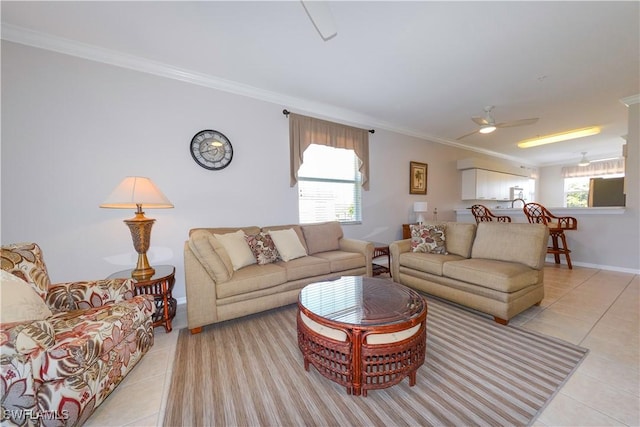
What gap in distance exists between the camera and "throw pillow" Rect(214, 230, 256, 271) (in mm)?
2432

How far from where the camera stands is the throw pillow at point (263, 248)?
8.71 ft

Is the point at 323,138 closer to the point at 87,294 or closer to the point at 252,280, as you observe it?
the point at 252,280

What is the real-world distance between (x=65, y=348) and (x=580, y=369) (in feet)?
9.48

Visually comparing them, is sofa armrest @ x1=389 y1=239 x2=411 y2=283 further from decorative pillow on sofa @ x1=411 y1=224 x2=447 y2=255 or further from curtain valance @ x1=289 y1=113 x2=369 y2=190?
curtain valance @ x1=289 y1=113 x2=369 y2=190

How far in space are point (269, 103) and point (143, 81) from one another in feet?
4.58

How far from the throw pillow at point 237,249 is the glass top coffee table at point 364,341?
1080 millimetres

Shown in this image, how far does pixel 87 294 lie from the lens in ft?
5.37

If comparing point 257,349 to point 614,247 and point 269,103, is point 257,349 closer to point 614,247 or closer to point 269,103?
point 269,103

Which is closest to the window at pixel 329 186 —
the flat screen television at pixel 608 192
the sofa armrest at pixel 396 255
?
the sofa armrest at pixel 396 255

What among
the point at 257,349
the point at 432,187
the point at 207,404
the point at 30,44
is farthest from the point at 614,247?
the point at 30,44

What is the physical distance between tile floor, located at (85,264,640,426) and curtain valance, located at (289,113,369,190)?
7.92ft

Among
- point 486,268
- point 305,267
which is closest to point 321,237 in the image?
point 305,267

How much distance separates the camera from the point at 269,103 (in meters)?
3.26

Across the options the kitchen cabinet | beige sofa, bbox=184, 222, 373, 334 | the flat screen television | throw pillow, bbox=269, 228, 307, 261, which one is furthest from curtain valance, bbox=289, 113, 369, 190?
the flat screen television
